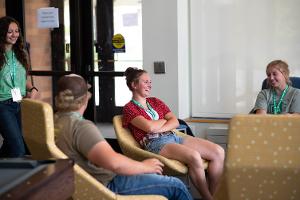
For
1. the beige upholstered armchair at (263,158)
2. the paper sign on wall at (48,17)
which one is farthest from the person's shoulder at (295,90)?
the paper sign on wall at (48,17)

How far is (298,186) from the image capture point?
91.8 inches

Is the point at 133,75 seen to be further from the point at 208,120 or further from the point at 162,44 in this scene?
the point at 208,120

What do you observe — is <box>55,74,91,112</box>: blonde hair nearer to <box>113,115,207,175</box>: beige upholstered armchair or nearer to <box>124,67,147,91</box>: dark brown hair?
<box>113,115,207,175</box>: beige upholstered armchair

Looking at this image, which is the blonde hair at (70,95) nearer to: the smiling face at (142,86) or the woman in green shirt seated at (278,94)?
the smiling face at (142,86)

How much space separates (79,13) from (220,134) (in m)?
2.19

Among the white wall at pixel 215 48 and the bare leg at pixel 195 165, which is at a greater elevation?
the white wall at pixel 215 48

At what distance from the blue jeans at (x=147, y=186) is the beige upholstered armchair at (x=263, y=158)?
1.39 feet

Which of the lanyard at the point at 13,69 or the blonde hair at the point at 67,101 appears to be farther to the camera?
the lanyard at the point at 13,69

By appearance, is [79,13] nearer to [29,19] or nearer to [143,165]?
[29,19]

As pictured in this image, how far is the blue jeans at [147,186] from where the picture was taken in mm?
2713

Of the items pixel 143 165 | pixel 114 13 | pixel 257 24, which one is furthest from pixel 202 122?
pixel 143 165

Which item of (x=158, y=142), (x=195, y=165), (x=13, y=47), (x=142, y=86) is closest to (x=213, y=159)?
(x=195, y=165)

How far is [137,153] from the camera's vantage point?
11.3ft

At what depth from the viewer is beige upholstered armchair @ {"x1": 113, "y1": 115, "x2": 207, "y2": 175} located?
3379 millimetres
